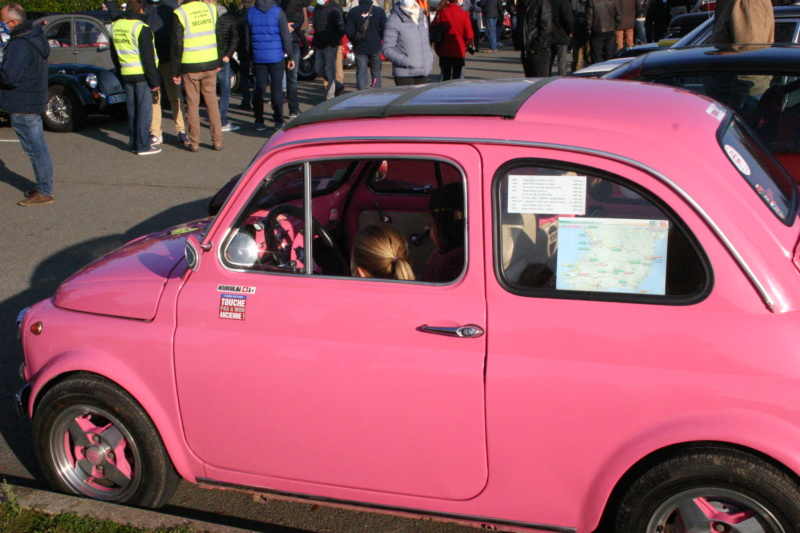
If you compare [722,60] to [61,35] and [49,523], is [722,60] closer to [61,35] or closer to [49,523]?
[49,523]

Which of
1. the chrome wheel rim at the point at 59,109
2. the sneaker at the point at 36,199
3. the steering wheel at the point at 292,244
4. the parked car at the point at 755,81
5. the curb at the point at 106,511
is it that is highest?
the parked car at the point at 755,81

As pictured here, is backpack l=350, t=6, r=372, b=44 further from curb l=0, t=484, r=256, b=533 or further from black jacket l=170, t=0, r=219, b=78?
curb l=0, t=484, r=256, b=533

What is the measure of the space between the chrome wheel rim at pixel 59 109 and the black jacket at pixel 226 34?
8.72 feet

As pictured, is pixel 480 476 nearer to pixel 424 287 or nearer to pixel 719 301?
pixel 424 287

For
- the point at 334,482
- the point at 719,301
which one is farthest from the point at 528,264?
the point at 334,482

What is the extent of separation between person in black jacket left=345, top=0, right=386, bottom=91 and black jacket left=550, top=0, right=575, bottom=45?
2607mm

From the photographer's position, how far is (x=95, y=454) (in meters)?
3.66

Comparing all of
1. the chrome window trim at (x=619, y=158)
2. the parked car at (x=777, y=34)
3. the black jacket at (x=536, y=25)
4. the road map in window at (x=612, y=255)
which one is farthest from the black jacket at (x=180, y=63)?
the road map in window at (x=612, y=255)

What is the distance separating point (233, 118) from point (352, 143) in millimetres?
11127

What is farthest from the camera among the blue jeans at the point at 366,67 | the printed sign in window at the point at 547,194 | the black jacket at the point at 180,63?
the blue jeans at the point at 366,67

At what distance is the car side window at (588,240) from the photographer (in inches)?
107

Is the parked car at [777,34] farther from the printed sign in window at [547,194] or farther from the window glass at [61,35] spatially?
the window glass at [61,35]

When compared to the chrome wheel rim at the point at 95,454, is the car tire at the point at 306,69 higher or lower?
higher

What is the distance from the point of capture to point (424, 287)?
3.00m
